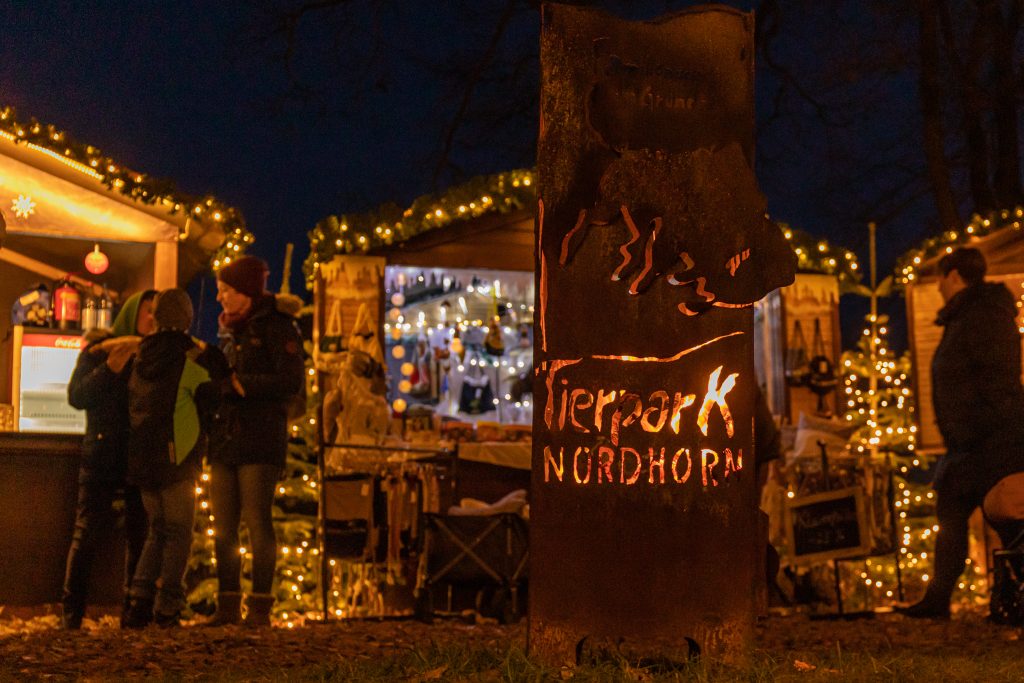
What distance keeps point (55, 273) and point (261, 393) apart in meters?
5.46

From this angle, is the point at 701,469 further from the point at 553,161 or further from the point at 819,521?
the point at 819,521

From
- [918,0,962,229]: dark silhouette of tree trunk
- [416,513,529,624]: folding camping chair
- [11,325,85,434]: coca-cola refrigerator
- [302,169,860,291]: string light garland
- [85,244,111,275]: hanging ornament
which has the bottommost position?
[416,513,529,624]: folding camping chair

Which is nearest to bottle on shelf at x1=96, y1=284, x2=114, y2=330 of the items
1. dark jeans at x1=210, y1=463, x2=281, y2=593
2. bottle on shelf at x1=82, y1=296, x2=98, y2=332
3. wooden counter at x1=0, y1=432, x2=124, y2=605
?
bottle on shelf at x1=82, y1=296, x2=98, y2=332

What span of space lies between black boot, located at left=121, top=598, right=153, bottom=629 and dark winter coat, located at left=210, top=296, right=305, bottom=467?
0.93 meters

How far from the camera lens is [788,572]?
10.6m

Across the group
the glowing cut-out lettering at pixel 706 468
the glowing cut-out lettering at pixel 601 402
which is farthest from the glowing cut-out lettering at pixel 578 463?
the glowing cut-out lettering at pixel 706 468

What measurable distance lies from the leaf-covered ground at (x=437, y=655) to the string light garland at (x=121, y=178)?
3754 mm

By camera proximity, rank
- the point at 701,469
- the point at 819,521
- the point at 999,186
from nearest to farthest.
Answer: the point at 701,469
the point at 819,521
the point at 999,186

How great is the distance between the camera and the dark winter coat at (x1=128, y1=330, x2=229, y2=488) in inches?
297

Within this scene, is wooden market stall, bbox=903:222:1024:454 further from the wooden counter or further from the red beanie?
the wooden counter

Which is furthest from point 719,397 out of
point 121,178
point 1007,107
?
point 1007,107

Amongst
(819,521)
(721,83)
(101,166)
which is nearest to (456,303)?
(101,166)

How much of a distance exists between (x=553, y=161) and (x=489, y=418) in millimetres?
9562

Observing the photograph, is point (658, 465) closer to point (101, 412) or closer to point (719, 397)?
point (719, 397)
